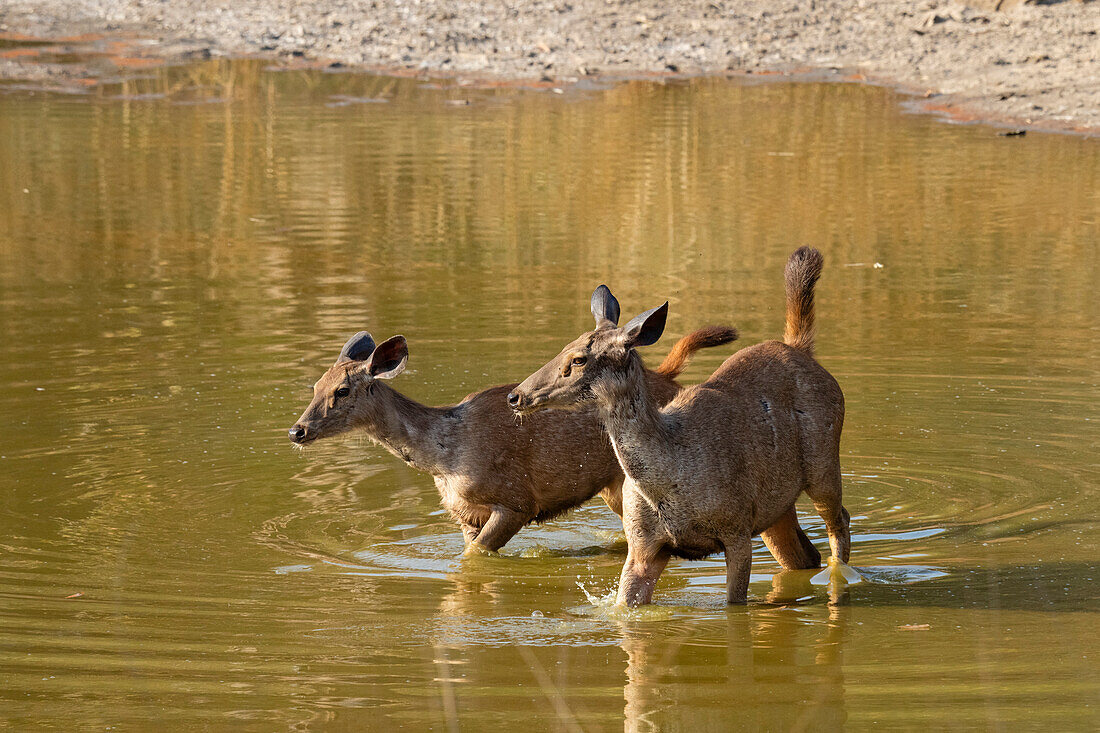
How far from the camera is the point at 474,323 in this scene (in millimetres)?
15281

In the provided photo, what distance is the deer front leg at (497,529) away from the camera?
962 centimetres

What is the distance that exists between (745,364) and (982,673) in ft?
7.46

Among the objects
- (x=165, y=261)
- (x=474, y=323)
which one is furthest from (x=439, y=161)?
(x=474, y=323)

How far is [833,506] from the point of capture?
8719mm

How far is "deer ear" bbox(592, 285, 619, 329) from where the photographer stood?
798 cm

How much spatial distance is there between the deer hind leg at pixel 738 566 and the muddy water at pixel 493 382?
174mm

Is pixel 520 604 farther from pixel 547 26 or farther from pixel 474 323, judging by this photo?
pixel 547 26

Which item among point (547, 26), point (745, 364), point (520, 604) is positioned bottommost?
point (520, 604)

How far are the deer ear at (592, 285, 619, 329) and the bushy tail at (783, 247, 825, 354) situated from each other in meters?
1.49

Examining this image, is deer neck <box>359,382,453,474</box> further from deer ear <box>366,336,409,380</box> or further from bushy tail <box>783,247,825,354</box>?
bushy tail <box>783,247,825,354</box>

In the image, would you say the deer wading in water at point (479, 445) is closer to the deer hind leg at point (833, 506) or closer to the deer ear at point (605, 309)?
the deer hind leg at point (833, 506)

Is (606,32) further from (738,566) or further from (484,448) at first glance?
(738,566)

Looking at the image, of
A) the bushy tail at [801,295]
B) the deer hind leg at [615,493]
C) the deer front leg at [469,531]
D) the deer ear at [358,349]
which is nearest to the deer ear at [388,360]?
the deer ear at [358,349]

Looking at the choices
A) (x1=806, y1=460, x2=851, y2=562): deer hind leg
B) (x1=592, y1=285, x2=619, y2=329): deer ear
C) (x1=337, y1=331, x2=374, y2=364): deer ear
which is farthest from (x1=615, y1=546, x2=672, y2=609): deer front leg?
(x1=337, y1=331, x2=374, y2=364): deer ear
